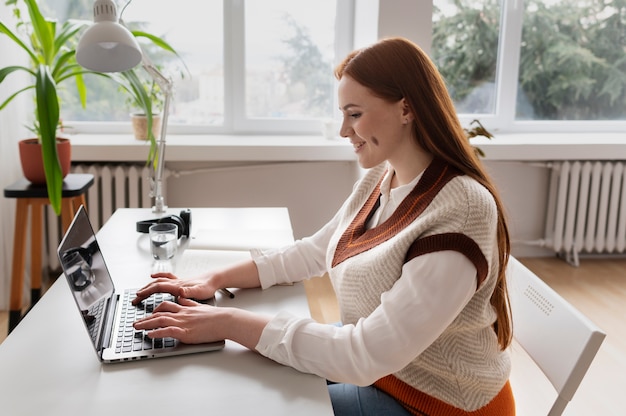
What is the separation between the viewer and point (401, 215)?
1293 mm

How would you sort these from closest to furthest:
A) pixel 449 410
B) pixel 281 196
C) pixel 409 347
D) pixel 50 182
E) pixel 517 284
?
pixel 409 347 → pixel 449 410 → pixel 517 284 → pixel 50 182 → pixel 281 196

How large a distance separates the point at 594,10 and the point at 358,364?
3390 millimetres

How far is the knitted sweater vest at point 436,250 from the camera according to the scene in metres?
1.15

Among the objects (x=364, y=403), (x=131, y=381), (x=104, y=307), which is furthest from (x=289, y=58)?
(x=131, y=381)

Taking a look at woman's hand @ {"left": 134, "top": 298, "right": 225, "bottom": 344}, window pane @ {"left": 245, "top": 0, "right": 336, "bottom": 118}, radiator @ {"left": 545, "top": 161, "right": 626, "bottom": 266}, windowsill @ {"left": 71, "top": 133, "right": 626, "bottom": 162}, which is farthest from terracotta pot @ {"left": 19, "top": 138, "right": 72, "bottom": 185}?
radiator @ {"left": 545, "top": 161, "right": 626, "bottom": 266}

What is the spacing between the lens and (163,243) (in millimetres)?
1680

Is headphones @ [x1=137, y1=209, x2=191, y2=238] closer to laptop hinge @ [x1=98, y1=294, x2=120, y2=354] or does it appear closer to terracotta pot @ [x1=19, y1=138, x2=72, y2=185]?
laptop hinge @ [x1=98, y1=294, x2=120, y2=354]

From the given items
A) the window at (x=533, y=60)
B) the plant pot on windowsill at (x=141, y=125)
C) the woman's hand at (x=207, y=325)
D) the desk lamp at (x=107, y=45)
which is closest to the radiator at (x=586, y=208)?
the window at (x=533, y=60)

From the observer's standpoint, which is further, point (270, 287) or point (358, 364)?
point (270, 287)

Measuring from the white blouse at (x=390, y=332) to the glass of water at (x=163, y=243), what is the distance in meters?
0.62

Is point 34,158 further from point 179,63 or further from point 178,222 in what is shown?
point 179,63

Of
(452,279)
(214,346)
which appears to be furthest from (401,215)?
(214,346)

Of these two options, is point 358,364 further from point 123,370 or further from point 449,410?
point 123,370

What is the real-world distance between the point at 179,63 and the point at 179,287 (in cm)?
235
